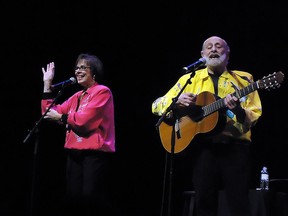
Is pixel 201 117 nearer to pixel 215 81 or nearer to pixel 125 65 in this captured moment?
pixel 215 81

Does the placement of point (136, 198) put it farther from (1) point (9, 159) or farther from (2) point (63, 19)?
(2) point (63, 19)

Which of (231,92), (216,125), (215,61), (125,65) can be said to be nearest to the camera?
(216,125)

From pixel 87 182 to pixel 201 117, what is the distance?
108 centimetres

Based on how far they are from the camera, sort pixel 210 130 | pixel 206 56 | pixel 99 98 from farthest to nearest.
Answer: pixel 99 98
pixel 206 56
pixel 210 130

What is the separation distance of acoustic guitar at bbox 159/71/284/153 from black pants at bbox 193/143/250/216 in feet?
0.62

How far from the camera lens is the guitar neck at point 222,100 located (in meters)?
3.58

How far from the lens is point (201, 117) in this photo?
12.6 ft

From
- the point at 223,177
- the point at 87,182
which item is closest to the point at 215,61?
the point at 223,177

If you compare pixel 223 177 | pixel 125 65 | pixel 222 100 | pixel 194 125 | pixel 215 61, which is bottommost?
pixel 223 177

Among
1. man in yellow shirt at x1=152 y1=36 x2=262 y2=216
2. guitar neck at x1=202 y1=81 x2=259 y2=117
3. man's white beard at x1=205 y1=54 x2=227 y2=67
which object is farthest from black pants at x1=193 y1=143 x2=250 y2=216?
man's white beard at x1=205 y1=54 x2=227 y2=67

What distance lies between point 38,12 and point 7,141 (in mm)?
1712

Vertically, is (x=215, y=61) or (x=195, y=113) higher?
(x=215, y=61)

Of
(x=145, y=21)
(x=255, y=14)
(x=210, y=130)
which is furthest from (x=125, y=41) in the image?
(x=210, y=130)

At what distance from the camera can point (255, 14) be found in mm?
5930
